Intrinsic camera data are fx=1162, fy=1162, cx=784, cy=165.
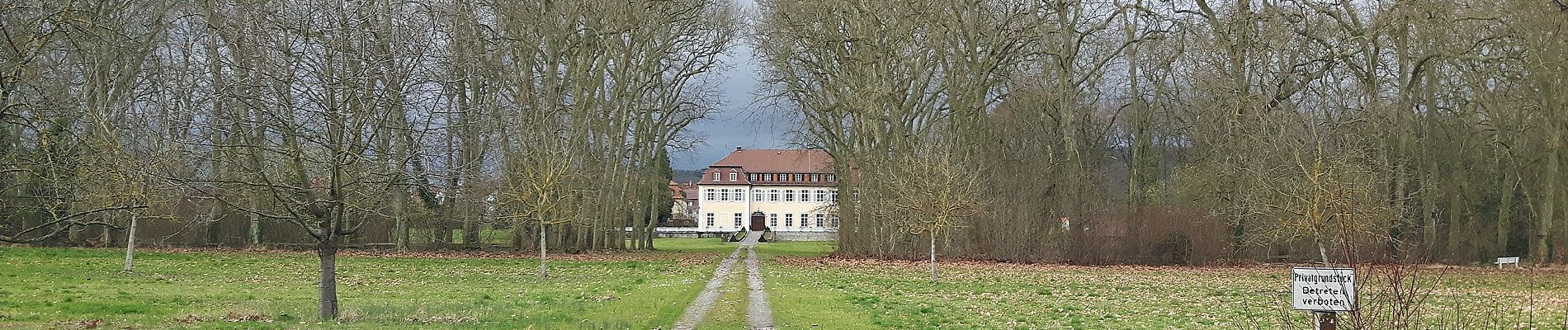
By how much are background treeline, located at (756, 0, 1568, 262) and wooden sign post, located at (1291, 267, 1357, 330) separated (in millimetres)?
20014

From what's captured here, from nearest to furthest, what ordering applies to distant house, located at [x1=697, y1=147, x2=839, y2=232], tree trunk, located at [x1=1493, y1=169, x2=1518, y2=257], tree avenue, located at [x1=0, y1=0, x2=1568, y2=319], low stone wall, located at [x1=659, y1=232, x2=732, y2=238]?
tree avenue, located at [x1=0, y1=0, x2=1568, y2=319] < tree trunk, located at [x1=1493, y1=169, x2=1518, y2=257] < low stone wall, located at [x1=659, y1=232, x2=732, y2=238] < distant house, located at [x1=697, y1=147, x2=839, y2=232]

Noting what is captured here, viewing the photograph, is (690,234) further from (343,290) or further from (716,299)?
(716,299)

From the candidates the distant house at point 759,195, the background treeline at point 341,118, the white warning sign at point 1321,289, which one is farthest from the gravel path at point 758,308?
the distant house at point 759,195

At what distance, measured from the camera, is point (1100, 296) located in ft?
62.8

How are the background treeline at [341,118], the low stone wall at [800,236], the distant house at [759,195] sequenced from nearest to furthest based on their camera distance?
1. the background treeline at [341,118]
2. the low stone wall at [800,236]
3. the distant house at [759,195]

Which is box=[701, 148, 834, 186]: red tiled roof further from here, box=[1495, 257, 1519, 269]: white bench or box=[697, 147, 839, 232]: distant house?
box=[1495, 257, 1519, 269]: white bench

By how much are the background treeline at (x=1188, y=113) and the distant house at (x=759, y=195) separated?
164 ft

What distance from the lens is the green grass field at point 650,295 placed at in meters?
13.4

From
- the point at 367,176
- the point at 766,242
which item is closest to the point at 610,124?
the point at 367,176

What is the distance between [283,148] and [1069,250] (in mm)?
Answer: 25518

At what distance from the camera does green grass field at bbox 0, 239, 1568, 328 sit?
528 inches

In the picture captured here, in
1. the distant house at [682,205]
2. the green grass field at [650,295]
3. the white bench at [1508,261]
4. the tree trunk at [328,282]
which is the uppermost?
the distant house at [682,205]

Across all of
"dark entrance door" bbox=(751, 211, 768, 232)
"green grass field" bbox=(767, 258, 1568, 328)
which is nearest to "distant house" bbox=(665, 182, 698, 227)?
"dark entrance door" bbox=(751, 211, 768, 232)

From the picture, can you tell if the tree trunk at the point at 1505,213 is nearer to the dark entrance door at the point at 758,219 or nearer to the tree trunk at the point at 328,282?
the tree trunk at the point at 328,282
